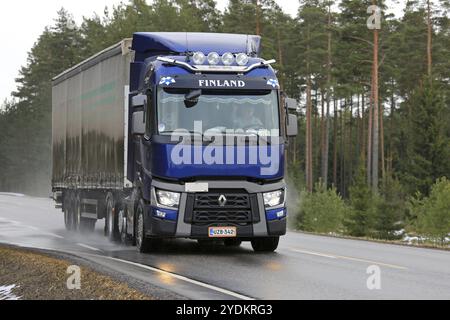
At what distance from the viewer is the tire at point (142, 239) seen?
1547cm

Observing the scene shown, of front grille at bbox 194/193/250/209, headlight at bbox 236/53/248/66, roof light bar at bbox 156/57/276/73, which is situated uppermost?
headlight at bbox 236/53/248/66

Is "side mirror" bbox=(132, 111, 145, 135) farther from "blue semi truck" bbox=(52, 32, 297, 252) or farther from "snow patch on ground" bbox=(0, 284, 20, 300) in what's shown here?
"snow patch on ground" bbox=(0, 284, 20, 300)

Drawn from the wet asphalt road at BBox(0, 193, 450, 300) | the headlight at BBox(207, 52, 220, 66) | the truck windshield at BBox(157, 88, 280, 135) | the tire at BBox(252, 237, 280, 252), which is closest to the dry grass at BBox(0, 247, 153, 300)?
the wet asphalt road at BBox(0, 193, 450, 300)

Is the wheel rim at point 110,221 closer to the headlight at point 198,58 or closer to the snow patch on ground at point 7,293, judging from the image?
the headlight at point 198,58

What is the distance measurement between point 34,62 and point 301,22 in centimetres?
4287

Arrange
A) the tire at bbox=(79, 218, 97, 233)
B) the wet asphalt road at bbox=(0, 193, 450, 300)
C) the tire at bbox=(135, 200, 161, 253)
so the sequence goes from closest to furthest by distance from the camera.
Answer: the wet asphalt road at bbox=(0, 193, 450, 300) < the tire at bbox=(135, 200, 161, 253) < the tire at bbox=(79, 218, 97, 233)

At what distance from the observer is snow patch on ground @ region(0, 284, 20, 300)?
11.8 meters

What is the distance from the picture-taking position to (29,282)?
12.7 metres

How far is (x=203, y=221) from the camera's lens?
14633 mm

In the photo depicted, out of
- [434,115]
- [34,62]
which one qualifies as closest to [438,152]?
[434,115]

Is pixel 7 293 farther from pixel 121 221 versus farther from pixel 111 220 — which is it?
pixel 111 220

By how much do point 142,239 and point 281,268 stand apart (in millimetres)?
3312

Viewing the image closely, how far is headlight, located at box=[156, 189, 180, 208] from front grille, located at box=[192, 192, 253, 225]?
301 millimetres

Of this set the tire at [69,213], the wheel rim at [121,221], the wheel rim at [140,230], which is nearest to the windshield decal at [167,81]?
the wheel rim at [140,230]
